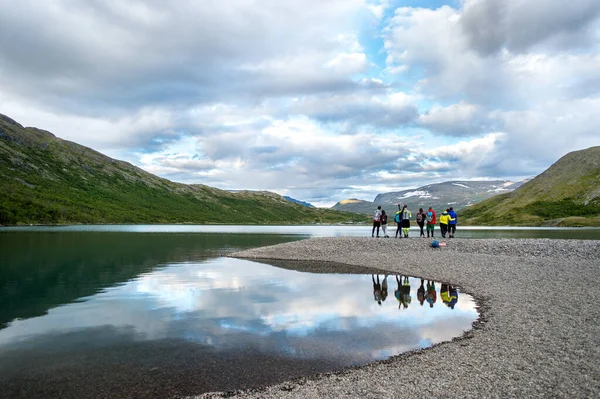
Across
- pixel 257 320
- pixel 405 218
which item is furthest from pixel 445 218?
pixel 257 320

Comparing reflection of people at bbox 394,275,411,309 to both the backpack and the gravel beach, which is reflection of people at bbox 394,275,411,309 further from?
the backpack

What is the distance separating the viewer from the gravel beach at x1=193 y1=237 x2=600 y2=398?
10.8 m

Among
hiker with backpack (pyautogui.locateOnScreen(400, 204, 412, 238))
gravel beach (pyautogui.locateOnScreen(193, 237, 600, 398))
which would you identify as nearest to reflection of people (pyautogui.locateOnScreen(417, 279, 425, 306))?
gravel beach (pyautogui.locateOnScreen(193, 237, 600, 398))

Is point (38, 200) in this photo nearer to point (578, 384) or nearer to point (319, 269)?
point (319, 269)

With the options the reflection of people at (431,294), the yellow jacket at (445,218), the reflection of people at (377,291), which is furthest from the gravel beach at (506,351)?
the yellow jacket at (445,218)

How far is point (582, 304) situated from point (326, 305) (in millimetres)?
13149

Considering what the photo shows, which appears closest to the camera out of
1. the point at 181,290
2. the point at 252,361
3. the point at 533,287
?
the point at 252,361

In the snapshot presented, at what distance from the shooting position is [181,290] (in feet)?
89.9

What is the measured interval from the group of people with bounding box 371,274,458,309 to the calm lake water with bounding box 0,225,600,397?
0.08 meters

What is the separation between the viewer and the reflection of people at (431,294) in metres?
23.1

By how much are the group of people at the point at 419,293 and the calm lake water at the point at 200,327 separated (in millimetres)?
75

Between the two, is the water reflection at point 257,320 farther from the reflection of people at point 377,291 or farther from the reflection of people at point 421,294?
the reflection of people at point 421,294

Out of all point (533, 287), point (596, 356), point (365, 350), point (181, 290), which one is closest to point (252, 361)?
point (365, 350)

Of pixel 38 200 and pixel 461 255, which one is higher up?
pixel 38 200
